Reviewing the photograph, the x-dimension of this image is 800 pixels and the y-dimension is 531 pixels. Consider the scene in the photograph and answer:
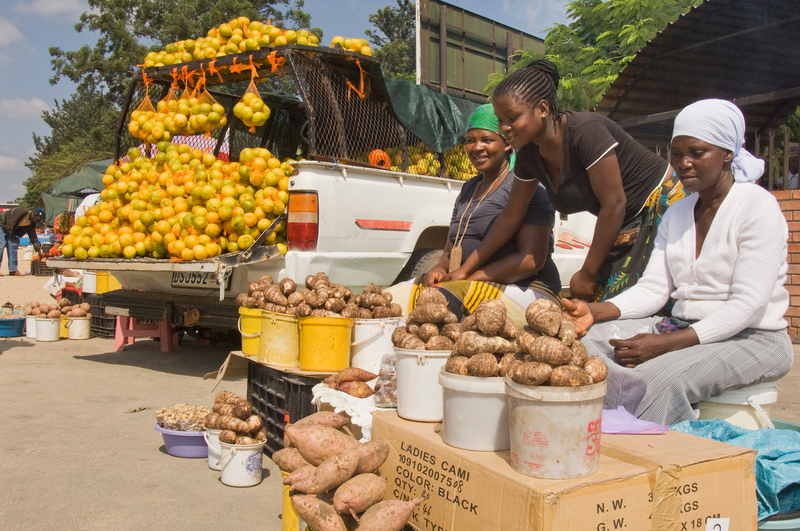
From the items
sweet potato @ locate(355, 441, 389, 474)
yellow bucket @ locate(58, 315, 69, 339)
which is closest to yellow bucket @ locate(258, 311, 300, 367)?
sweet potato @ locate(355, 441, 389, 474)

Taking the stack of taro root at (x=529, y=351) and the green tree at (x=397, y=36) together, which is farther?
the green tree at (x=397, y=36)

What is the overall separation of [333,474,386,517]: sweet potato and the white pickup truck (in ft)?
9.72

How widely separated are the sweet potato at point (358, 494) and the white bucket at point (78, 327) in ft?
24.0

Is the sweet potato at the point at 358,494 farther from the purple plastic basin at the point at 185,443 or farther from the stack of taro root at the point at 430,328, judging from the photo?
the purple plastic basin at the point at 185,443

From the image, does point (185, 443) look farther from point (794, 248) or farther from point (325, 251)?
point (794, 248)

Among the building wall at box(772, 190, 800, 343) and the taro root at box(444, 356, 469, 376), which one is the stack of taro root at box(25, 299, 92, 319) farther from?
the building wall at box(772, 190, 800, 343)

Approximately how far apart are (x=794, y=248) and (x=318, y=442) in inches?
264

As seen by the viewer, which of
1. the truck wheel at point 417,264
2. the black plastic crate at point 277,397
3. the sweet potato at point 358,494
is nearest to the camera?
the sweet potato at point 358,494

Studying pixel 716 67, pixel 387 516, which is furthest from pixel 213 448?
pixel 716 67

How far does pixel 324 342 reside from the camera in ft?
11.8

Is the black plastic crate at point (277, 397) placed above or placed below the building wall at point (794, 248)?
below

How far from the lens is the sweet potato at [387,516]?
204 centimetres

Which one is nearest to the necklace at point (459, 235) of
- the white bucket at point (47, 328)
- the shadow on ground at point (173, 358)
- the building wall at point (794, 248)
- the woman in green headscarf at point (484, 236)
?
the woman in green headscarf at point (484, 236)

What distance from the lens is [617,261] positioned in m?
3.30
